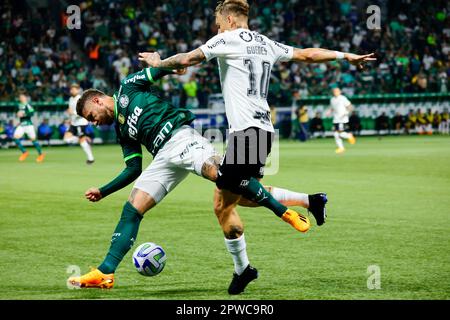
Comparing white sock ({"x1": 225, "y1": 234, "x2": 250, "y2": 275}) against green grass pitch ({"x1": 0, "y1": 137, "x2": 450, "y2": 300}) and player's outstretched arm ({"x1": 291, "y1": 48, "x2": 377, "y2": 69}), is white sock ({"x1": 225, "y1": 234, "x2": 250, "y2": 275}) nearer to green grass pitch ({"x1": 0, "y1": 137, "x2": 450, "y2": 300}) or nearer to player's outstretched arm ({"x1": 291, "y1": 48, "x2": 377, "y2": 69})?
green grass pitch ({"x1": 0, "y1": 137, "x2": 450, "y2": 300})

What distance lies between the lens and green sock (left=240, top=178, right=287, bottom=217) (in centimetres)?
835

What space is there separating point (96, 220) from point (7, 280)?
5.07m

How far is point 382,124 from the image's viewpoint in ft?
131

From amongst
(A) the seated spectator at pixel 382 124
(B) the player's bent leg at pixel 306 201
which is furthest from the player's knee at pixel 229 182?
(A) the seated spectator at pixel 382 124

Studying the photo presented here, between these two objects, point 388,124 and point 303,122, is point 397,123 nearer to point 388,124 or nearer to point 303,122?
point 388,124

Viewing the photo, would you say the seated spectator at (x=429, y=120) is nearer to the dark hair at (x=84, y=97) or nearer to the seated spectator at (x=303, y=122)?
the seated spectator at (x=303, y=122)

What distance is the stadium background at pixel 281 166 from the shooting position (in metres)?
9.44

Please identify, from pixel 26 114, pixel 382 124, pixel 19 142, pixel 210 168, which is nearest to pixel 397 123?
pixel 382 124

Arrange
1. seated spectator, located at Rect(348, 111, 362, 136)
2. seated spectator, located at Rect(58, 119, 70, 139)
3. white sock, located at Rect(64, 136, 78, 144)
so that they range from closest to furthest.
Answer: seated spectator, located at Rect(58, 119, 70, 139) < white sock, located at Rect(64, 136, 78, 144) < seated spectator, located at Rect(348, 111, 362, 136)

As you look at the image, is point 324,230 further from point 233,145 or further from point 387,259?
point 233,145

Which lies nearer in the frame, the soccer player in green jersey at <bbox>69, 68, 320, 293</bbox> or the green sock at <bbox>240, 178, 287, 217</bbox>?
the green sock at <bbox>240, 178, 287, 217</bbox>

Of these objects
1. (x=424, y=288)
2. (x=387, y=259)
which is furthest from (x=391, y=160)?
(x=424, y=288)

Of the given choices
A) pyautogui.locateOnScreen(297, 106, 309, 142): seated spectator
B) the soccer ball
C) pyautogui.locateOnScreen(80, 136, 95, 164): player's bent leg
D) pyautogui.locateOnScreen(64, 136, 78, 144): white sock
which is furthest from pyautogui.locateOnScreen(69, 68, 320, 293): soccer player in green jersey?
pyautogui.locateOnScreen(297, 106, 309, 142): seated spectator

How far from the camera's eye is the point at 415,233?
1235cm
